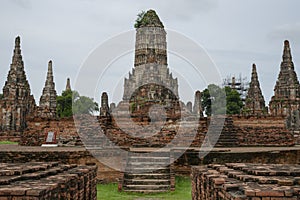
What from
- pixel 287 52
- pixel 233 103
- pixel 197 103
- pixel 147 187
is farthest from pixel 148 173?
pixel 233 103

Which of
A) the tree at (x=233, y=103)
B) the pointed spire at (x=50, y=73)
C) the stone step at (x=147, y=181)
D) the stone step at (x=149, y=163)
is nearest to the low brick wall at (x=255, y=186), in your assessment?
the stone step at (x=147, y=181)

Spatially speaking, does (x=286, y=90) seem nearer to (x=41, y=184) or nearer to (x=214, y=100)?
(x=214, y=100)

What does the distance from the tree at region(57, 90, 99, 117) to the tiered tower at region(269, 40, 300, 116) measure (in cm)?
1770

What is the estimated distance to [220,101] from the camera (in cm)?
4066

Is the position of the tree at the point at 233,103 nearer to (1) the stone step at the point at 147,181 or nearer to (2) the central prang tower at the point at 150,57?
(2) the central prang tower at the point at 150,57

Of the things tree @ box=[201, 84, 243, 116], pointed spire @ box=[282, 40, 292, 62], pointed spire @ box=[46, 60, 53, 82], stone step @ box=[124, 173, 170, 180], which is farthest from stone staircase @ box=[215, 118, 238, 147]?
tree @ box=[201, 84, 243, 116]

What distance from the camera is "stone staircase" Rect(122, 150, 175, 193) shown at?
28.2ft

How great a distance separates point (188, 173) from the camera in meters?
10.1

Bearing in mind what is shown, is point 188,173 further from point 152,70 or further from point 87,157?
point 152,70

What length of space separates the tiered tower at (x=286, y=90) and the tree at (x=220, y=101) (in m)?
11.5

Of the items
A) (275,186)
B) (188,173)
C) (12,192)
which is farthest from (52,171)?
(188,173)

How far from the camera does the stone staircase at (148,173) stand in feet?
28.2

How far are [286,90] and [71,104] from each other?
77.3 feet

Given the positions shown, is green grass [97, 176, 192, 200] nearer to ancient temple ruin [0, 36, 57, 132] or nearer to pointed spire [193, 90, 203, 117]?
pointed spire [193, 90, 203, 117]
